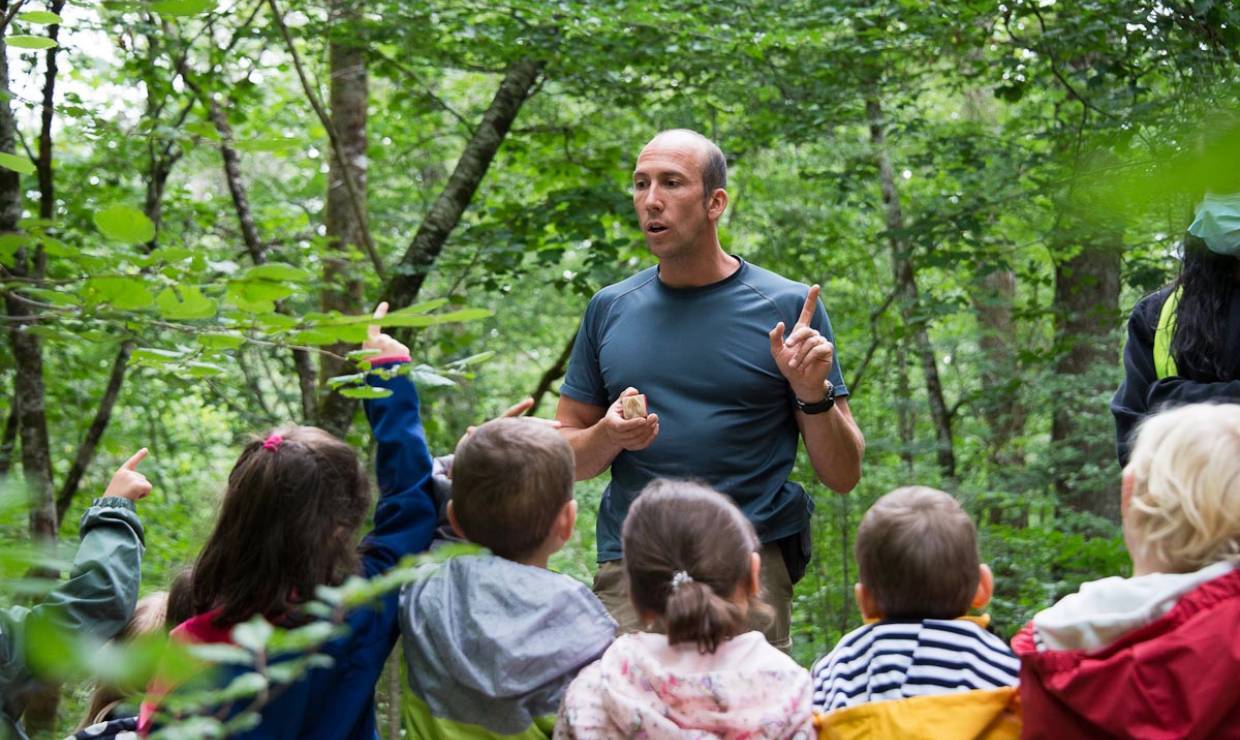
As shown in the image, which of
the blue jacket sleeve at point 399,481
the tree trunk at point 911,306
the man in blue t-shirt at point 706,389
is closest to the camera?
the blue jacket sleeve at point 399,481

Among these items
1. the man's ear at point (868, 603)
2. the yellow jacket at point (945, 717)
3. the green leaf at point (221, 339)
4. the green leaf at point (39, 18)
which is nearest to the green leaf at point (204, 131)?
the green leaf at point (39, 18)

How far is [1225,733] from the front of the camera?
5.85 feet

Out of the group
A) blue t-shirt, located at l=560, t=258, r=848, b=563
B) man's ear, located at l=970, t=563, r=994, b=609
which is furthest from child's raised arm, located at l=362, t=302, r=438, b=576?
man's ear, located at l=970, t=563, r=994, b=609

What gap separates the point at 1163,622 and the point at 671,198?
1.82m

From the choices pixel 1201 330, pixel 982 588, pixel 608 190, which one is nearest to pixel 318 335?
pixel 982 588

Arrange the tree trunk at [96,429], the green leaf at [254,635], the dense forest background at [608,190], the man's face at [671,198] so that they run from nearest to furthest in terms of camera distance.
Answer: the green leaf at [254,635] < the man's face at [671,198] < the dense forest background at [608,190] < the tree trunk at [96,429]

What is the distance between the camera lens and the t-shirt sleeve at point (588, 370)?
3.36 meters

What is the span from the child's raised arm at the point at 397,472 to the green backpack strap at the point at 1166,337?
1750 millimetres

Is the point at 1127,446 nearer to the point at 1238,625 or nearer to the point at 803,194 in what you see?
the point at 1238,625

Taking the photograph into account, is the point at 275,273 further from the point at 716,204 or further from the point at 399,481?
the point at 716,204

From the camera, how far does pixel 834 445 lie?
304 centimetres

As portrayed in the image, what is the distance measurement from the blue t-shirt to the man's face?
0.16 m

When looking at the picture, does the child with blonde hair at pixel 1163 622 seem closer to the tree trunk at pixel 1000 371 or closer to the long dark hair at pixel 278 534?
the long dark hair at pixel 278 534

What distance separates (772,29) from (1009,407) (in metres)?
5.14
